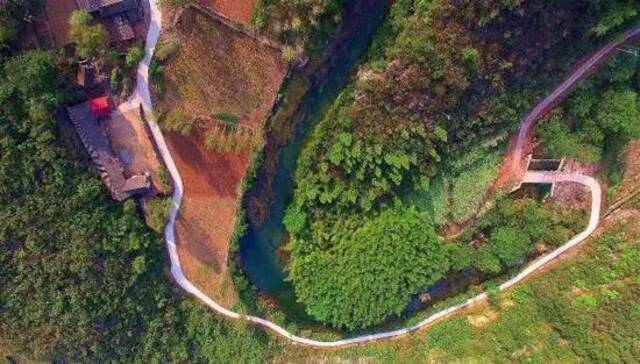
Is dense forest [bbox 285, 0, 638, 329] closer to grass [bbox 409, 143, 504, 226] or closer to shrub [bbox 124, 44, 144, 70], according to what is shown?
grass [bbox 409, 143, 504, 226]

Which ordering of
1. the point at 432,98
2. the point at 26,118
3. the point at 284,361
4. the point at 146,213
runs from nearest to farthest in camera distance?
1. the point at 26,118
2. the point at 432,98
3. the point at 146,213
4. the point at 284,361

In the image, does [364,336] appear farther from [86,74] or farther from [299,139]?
[86,74]

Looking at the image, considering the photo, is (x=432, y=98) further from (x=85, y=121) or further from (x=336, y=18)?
(x=85, y=121)

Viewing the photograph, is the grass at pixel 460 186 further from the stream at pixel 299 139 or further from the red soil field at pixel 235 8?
the red soil field at pixel 235 8

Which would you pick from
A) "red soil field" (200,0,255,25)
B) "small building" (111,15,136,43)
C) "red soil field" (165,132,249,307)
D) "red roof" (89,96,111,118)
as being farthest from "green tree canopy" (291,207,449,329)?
"small building" (111,15,136,43)

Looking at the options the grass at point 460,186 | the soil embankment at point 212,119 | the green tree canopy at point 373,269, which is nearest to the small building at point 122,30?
the soil embankment at point 212,119

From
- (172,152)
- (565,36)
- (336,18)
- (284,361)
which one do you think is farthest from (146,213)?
(565,36)

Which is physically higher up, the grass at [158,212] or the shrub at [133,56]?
the shrub at [133,56]
